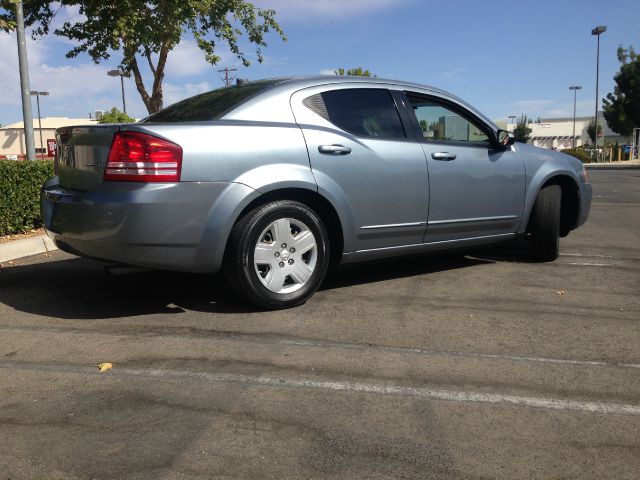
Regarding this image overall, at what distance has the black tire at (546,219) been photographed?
5859 millimetres

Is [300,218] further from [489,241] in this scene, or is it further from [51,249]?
[51,249]

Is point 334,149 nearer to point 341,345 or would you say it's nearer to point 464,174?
point 464,174

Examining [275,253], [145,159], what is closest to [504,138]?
[275,253]

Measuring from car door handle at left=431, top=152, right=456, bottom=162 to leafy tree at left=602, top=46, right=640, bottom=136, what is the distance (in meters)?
48.9

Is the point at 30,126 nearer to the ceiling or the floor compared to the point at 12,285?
nearer to the ceiling

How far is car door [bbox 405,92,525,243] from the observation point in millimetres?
5039

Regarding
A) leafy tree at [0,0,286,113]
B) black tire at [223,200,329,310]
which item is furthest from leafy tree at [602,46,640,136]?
black tire at [223,200,329,310]

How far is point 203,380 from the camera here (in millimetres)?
3094

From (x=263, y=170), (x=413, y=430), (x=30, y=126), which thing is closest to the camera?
(x=413, y=430)

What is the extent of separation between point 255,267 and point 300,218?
1.56 feet

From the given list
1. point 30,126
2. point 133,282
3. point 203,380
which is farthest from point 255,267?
point 30,126

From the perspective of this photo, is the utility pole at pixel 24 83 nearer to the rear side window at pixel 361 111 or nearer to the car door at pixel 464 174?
the rear side window at pixel 361 111

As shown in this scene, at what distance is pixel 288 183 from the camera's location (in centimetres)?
416

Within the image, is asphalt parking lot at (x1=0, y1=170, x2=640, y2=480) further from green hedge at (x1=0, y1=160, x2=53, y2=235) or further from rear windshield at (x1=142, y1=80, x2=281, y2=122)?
green hedge at (x1=0, y1=160, x2=53, y2=235)
